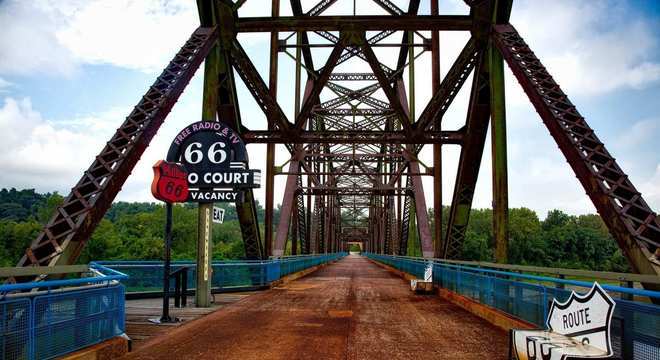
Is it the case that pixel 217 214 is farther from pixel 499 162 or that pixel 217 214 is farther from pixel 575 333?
pixel 575 333

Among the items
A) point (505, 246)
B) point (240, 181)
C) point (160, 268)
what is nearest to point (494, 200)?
point (505, 246)

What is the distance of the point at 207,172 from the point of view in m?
12.2

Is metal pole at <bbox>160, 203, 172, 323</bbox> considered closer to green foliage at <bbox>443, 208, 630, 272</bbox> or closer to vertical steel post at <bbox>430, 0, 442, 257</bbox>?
vertical steel post at <bbox>430, 0, 442, 257</bbox>

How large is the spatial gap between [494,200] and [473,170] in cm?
310

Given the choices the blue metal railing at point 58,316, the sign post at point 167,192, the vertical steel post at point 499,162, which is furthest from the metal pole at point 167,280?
the vertical steel post at point 499,162

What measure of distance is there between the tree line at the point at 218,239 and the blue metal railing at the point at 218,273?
147 feet

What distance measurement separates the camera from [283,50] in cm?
2198

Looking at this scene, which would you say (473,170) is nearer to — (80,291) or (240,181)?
(240,181)

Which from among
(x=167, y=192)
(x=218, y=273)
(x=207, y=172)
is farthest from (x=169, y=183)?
(x=218, y=273)

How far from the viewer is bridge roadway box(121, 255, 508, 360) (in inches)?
273

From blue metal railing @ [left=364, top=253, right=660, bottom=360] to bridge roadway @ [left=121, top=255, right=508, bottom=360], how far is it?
604mm

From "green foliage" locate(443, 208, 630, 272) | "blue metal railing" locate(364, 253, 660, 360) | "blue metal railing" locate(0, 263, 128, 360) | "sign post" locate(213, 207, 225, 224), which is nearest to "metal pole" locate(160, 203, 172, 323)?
"sign post" locate(213, 207, 225, 224)

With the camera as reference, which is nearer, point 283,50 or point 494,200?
point 494,200

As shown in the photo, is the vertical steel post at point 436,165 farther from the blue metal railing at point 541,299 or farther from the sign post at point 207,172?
the sign post at point 207,172
